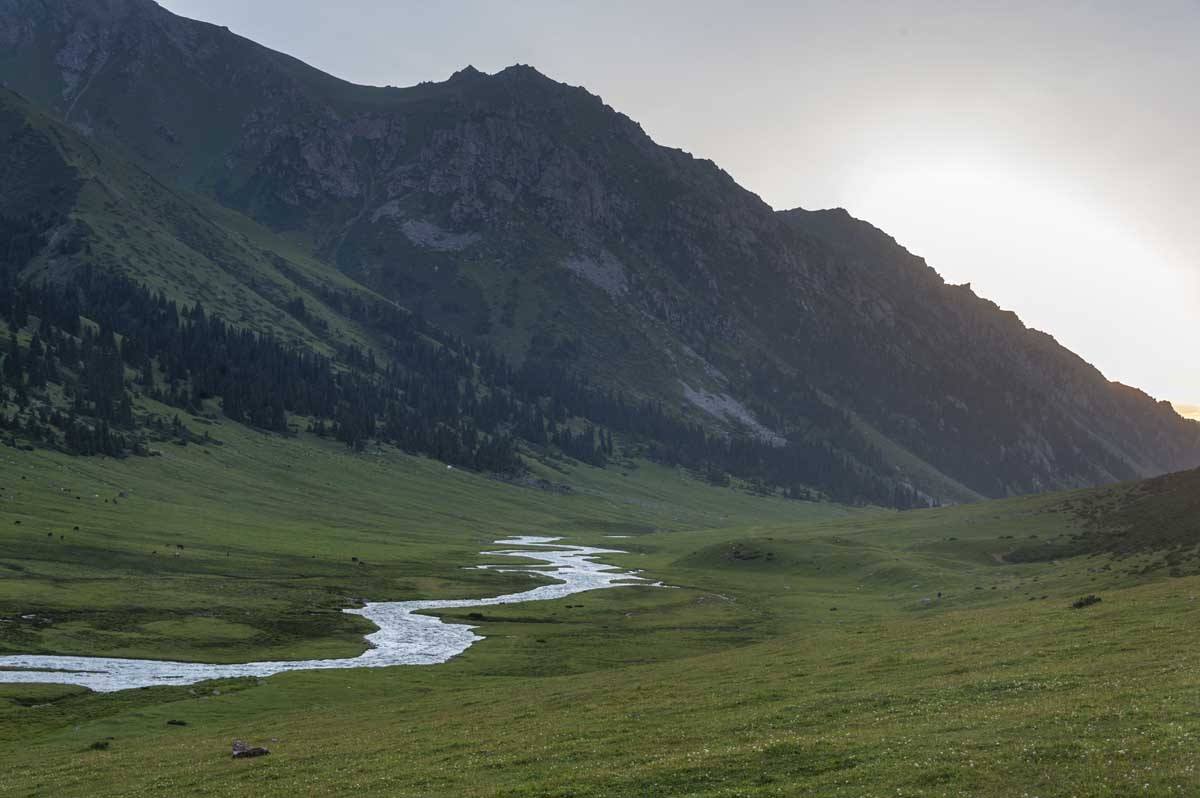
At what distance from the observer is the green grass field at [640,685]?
29.0 m

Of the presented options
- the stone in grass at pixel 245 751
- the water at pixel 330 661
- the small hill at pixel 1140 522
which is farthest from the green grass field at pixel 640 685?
the water at pixel 330 661

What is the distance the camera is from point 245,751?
4284cm

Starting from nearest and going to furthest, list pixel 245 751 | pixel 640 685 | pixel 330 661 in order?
pixel 245 751 < pixel 640 685 < pixel 330 661

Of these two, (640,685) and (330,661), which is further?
(330,661)

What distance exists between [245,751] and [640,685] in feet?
68.2

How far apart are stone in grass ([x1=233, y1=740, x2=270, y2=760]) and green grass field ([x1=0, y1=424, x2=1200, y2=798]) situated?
1.19 meters

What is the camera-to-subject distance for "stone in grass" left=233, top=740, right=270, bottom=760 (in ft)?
139

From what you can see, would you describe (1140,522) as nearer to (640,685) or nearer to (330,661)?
(640,685)

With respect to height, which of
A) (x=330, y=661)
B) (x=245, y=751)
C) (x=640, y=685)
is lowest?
(x=330, y=661)

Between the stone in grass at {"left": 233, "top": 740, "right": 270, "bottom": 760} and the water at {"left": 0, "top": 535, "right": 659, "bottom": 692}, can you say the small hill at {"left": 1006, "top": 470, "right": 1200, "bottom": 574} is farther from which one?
the stone in grass at {"left": 233, "top": 740, "right": 270, "bottom": 760}

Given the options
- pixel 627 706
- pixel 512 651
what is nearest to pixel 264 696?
pixel 512 651

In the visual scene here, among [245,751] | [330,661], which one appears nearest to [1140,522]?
[330,661]

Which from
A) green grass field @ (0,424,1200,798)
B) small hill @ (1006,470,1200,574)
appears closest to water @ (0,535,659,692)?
green grass field @ (0,424,1200,798)

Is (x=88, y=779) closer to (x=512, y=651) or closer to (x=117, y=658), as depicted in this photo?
(x=117, y=658)
